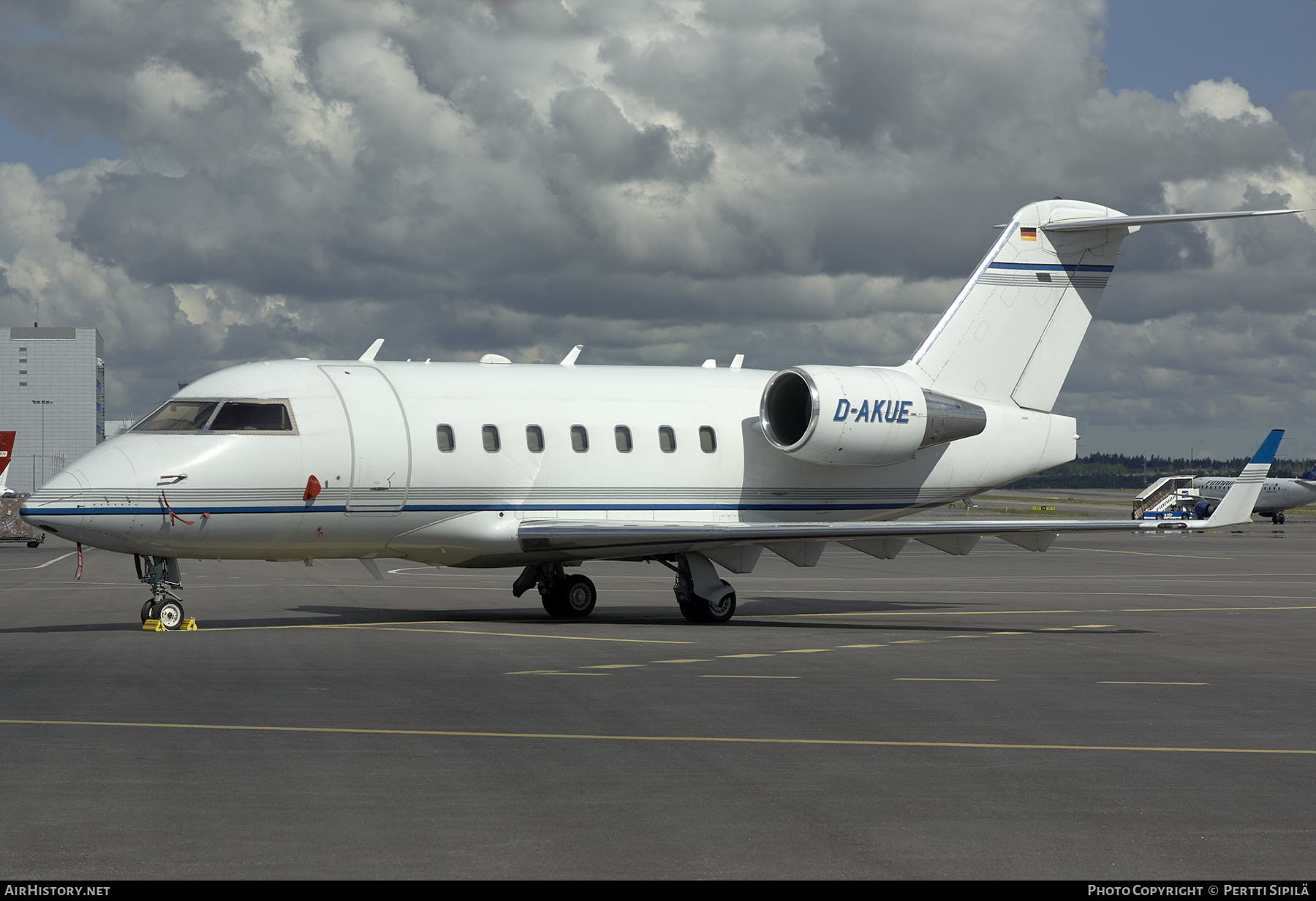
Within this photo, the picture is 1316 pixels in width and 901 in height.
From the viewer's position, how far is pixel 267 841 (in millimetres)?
7738

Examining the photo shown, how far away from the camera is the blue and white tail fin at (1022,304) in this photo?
26.9 metres

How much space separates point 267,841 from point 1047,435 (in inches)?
896

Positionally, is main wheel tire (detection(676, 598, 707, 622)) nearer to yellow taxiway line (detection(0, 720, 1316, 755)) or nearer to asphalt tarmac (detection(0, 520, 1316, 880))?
asphalt tarmac (detection(0, 520, 1316, 880))

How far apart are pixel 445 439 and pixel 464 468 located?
58cm

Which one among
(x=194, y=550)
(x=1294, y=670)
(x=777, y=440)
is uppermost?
(x=777, y=440)

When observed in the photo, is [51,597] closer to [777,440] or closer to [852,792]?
[777,440]

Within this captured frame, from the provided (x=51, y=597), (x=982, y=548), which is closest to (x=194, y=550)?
(x=51, y=597)

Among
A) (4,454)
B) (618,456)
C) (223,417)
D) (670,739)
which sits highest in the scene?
(4,454)

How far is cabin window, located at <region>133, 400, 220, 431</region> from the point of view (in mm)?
20781

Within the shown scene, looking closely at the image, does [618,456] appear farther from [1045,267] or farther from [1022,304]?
[1045,267]

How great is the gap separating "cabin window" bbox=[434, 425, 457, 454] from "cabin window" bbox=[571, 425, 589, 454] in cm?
227

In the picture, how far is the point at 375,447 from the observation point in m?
21.7

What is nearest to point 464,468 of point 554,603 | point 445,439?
point 445,439

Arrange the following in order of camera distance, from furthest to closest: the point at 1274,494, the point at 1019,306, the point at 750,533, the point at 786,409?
the point at 1274,494 < the point at 1019,306 < the point at 786,409 < the point at 750,533
